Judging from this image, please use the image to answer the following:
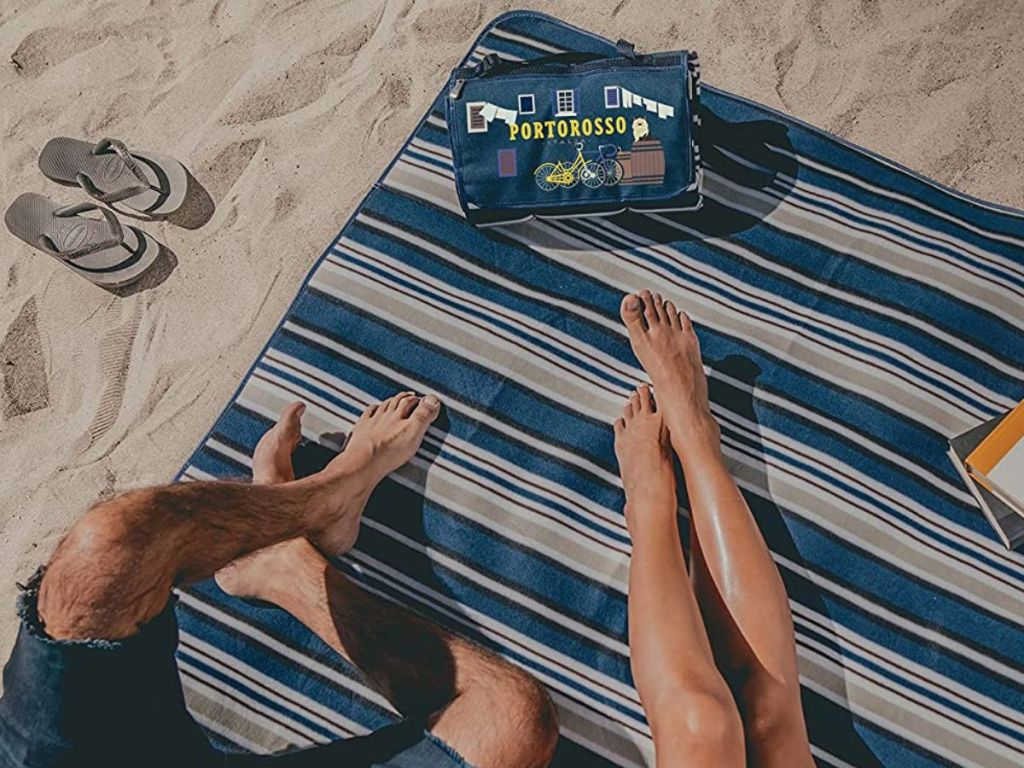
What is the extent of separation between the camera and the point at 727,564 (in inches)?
80.1

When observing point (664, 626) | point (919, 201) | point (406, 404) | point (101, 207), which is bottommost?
point (664, 626)

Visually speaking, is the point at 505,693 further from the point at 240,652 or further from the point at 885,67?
the point at 885,67

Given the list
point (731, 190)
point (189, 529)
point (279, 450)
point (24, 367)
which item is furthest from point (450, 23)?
point (189, 529)

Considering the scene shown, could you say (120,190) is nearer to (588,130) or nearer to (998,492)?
(588,130)

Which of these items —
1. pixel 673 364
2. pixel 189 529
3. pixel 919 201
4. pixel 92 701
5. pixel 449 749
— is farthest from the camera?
pixel 919 201

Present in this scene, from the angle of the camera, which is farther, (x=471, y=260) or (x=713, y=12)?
(x=713, y=12)

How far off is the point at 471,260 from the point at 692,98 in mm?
612

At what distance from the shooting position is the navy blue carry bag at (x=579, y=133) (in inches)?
86.7

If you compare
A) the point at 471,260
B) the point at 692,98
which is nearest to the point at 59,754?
the point at 471,260

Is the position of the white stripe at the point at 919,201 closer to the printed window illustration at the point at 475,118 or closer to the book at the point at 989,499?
the book at the point at 989,499

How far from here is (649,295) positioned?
2.27 metres

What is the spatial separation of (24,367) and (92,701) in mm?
1183

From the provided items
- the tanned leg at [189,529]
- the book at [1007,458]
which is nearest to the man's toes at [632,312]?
the tanned leg at [189,529]

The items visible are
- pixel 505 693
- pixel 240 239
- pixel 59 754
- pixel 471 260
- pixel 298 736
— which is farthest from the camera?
pixel 240 239
